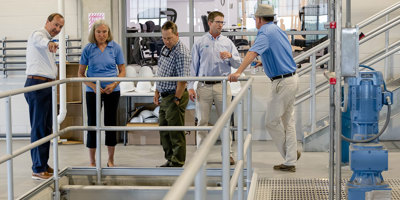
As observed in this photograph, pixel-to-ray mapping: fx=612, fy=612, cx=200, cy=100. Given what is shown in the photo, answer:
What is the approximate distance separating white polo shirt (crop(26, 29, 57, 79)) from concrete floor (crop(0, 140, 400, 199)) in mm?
1109

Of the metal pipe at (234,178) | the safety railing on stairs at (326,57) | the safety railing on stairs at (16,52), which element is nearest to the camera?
the metal pipe at (234,178)

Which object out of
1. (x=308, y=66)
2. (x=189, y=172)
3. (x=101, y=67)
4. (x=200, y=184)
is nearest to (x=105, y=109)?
(x=101, y=67)

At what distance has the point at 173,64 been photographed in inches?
242

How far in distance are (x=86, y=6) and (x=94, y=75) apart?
2.41 meters

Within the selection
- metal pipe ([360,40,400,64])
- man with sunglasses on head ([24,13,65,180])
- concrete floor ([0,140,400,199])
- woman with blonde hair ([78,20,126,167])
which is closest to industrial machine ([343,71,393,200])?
concrete floor ([0,140,400,199])

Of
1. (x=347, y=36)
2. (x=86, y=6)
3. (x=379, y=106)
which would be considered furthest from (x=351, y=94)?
(x=86, y=6)

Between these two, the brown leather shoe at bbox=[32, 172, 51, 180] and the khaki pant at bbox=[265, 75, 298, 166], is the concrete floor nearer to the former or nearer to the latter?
the brown leather shoe at bbox=[32, 172, 51, 180]

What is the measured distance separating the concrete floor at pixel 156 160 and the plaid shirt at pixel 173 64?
117cm

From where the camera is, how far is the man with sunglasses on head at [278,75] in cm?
571

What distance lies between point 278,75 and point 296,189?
1.12 metres

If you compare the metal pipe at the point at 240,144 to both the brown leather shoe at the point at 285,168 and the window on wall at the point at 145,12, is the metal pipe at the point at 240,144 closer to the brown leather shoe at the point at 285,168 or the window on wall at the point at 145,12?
the brown leather shoe at the point at 285,168

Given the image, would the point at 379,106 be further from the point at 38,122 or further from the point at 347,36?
the point at 38,122

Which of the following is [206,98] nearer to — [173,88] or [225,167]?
[173,88]

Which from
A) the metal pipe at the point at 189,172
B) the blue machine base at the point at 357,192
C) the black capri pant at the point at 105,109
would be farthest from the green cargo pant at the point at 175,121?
the metal pipe at the point at 189,172
